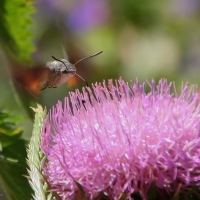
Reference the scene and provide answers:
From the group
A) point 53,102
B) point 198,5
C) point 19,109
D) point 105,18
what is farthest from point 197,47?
point 19,109

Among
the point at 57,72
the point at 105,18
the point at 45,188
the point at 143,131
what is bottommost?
the point at 45,188

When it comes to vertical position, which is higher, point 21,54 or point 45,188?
point 21,54

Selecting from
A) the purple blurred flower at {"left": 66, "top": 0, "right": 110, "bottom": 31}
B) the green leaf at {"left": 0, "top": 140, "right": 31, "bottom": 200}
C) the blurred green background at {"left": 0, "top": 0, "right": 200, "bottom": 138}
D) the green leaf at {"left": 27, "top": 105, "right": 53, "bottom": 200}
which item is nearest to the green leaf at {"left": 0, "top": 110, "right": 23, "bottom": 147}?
the green leaf at {"left": 0, "top": 140, "right": 31, "bottom": 200}

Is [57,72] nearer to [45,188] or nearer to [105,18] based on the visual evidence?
[45,188]

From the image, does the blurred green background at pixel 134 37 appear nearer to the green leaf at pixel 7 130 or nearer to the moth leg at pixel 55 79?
the moth leg at pixel 55 79

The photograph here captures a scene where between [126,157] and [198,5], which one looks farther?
[198,5]

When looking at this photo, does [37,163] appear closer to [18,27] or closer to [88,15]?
[18,27]

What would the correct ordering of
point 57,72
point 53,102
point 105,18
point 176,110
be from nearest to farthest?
point 176,110 → point 57,72 → point 53,102 → point 105,18

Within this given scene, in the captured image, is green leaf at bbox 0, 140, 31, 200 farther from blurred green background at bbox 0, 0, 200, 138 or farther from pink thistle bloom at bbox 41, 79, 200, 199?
blurred green background at bbox 0, 0, 200, 138
